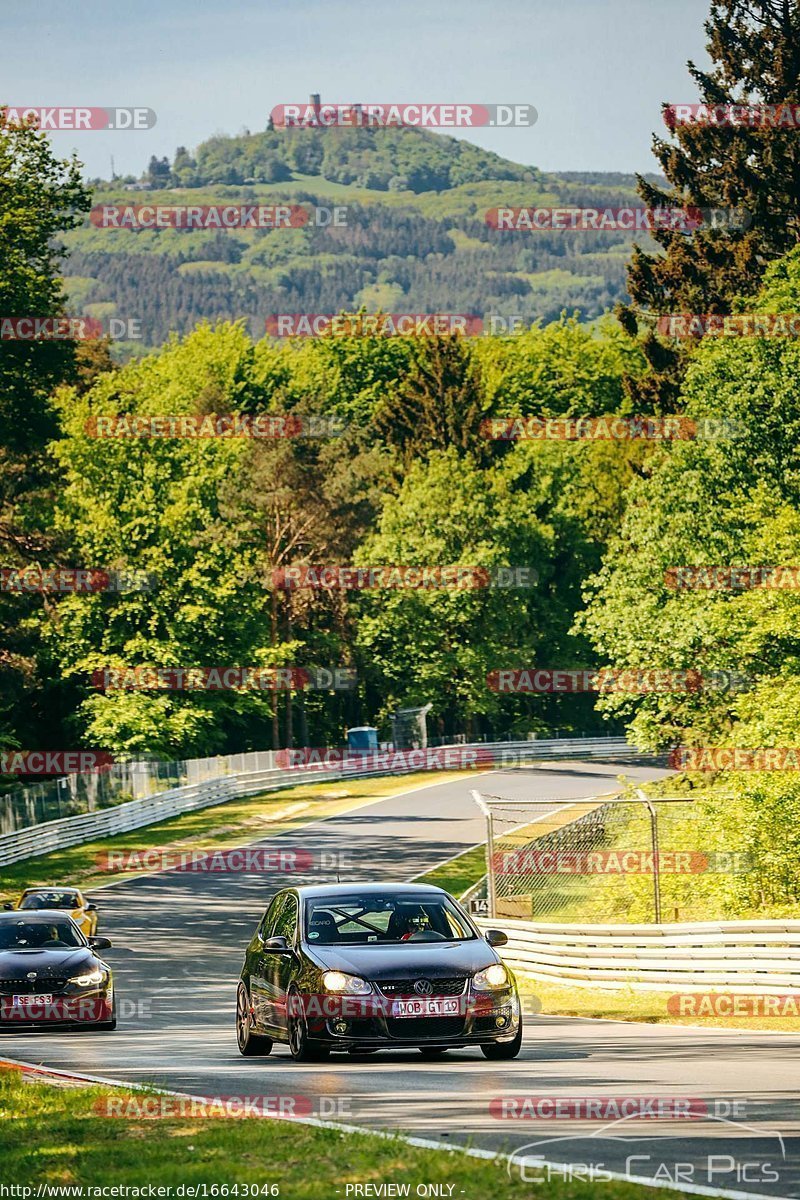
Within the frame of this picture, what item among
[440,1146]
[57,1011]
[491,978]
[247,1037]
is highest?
[440,1146]

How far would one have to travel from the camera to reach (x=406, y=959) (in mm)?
14492

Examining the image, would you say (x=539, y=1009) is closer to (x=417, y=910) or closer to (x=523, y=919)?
(x=523, y=919)

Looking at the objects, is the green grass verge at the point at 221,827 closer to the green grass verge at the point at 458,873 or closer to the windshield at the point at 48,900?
the green grass verge at the point at 458,873

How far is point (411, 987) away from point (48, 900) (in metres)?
16.7

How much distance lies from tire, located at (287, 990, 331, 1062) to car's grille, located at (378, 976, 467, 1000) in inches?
29.6

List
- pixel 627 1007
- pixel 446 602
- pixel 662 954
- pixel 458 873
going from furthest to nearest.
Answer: pixel 446 602 < pixel 458 873 < pixel 662 954 < pixel 627 1007

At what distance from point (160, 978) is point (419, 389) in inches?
Result: 2605

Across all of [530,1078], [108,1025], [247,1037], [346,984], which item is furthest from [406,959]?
[108,1025]

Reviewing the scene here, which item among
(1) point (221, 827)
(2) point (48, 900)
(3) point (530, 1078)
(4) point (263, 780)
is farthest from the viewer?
(4) point (263, 780)

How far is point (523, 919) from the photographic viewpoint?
95.9ft

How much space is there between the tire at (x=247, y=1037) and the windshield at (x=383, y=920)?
1247 millimetres

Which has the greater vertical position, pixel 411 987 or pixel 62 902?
pixel 411 987

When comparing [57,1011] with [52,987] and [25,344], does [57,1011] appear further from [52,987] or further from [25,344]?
[25,344]

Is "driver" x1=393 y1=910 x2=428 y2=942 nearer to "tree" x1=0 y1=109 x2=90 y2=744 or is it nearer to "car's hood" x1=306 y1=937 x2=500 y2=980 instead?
"car's hood" x1=306 y1=937 x2=500 y2=980
